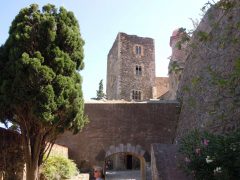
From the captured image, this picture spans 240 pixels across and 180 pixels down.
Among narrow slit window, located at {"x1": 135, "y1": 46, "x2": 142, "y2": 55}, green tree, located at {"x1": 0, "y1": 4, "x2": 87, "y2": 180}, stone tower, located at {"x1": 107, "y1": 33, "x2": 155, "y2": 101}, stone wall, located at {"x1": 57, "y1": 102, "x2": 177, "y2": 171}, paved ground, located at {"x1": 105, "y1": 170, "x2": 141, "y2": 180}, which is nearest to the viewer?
green tree, located at {"x1": 0, "y1": 4, "x2": 87, "y2": 180}

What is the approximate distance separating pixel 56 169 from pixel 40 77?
3.99m

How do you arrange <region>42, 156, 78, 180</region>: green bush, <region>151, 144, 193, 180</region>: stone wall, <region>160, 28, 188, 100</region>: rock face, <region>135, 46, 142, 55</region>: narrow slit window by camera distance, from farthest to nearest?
<region>135, 46, 142, 55</region>: narrow slit window < <region>42, 156, 78, 180</region>: green bush < <region>151, 144, 193, 180</region>: stone wall < <region>160, 28, 188, 100</region>: rock face

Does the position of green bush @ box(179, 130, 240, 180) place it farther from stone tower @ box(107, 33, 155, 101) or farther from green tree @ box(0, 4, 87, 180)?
stone tower @ box(107, 33, 155, 101)

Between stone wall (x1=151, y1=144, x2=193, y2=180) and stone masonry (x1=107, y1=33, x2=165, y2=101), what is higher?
stone masonry (x1=107, y1=33, x2=165, y2=101)

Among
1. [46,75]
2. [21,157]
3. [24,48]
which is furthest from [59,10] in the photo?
[21,157]

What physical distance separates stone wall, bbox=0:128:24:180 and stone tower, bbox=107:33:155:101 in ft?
82.8

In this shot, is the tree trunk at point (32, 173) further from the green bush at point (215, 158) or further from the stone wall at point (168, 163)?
the green bush at point (215, 158)

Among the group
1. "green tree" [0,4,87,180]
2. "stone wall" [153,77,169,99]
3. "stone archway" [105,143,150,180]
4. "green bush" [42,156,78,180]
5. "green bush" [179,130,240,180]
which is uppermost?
"stone wall" [153,77,169,99]

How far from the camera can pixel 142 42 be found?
124 ft

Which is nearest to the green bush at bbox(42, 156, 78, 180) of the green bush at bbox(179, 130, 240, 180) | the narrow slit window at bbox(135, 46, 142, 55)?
the green bush at bbox(179, 130, 240, 180)

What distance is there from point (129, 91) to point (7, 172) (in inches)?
1066

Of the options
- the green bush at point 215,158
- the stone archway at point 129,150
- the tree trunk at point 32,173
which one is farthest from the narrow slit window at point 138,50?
the green bush at point 215,158

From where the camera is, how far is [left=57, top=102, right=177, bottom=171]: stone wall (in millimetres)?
16359

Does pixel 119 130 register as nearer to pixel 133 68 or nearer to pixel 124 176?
pixel 124 176
